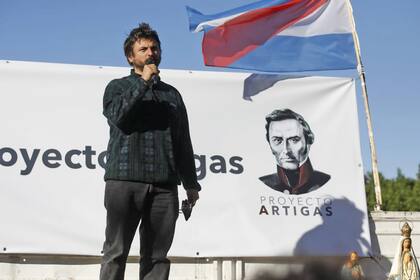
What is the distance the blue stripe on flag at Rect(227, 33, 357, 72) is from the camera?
770cm

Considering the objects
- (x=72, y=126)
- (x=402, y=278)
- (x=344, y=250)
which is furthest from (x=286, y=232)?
(x=72, y=126)

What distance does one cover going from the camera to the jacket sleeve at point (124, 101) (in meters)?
2.67

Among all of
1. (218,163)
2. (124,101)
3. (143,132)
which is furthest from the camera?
(218,163)

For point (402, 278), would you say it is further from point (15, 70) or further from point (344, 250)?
point (15, 70)

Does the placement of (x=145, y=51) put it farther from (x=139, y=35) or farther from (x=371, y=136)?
(x=371, y=136)

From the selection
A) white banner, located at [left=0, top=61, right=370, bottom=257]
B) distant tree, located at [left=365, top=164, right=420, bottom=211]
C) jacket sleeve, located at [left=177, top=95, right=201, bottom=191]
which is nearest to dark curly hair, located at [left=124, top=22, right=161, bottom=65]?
jacket sleeve, located at [left=177, top=95, right=201, bottom=191]

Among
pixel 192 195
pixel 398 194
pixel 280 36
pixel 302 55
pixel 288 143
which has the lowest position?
pixel 192 195

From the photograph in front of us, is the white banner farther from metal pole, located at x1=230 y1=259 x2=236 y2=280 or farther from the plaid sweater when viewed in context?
the plaid sweater

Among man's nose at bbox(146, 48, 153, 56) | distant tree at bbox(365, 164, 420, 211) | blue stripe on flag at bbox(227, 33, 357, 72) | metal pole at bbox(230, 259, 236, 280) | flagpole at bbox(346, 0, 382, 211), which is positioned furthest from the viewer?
distant tree at bbox(365, 164, 420, 211)

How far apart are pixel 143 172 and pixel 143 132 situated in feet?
0.61

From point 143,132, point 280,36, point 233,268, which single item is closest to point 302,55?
Result: point 280,36

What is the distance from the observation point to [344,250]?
22.8 feet

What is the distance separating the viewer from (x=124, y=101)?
2.70 metres

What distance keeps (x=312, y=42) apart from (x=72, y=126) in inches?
129
